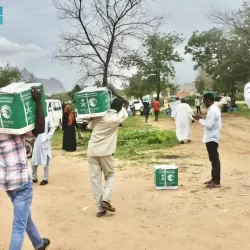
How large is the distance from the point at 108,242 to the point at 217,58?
129 ft

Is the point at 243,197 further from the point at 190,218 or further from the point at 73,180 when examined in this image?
the point at 73,180

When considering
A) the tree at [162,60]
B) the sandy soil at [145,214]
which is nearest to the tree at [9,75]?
the tree at [162,60]

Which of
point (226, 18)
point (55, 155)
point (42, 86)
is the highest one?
point (226, 18)

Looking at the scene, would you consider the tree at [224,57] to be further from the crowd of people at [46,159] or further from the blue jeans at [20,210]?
the blue jeans at [20,210]

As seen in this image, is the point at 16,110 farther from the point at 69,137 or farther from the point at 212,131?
the point at 69,137

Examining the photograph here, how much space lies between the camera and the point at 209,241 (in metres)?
5.21

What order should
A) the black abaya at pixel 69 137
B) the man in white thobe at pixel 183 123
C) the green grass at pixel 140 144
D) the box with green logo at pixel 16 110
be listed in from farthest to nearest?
the man in white thobe at pixel 183 123
the black abaya at pixel 69 137
the green grass at pixel 140 144
the box with green logo at pixel 16 110

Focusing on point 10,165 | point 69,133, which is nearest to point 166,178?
point 10,165

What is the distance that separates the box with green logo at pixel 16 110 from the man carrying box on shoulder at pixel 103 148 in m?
2.33

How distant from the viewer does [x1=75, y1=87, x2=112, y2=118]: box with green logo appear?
237 inches

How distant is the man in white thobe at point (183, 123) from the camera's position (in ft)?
52.3

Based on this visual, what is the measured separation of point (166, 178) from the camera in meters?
8.15

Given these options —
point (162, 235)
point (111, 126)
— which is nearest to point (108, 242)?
point (162, 235)

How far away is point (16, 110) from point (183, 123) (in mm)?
12384
